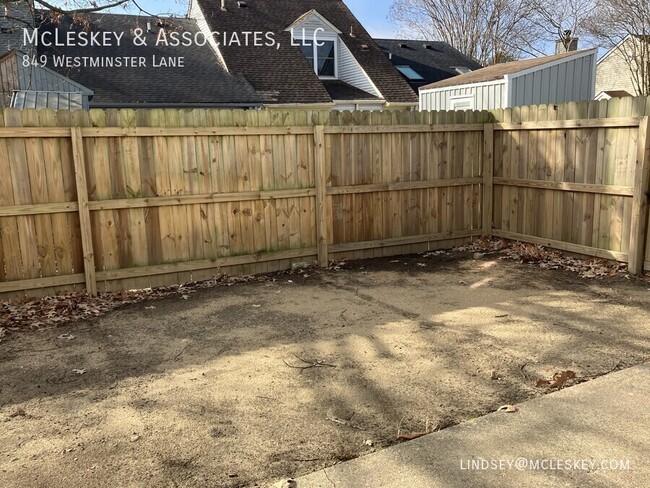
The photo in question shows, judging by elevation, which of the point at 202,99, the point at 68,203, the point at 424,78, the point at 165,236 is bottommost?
the point at 165,236

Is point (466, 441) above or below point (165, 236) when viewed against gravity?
below

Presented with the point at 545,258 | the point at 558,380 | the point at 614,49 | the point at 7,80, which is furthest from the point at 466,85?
the point at 614,49

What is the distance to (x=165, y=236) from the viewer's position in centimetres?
680

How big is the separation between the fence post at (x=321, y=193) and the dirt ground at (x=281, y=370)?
1021 millimetres

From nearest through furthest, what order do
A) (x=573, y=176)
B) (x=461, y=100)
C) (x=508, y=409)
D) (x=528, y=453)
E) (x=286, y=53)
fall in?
(x=528, y=453)
(x=508, y=409)
(x=573, y=176)
(x=461, y=100)
(x=286, y=53)

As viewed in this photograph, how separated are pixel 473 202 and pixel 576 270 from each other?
2190mm

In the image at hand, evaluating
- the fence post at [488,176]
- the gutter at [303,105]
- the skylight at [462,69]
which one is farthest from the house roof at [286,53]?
the fence post at [488,176]

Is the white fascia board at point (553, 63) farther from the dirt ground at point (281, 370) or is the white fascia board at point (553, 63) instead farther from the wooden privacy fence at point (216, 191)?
the dirt ground at point (281, 370)

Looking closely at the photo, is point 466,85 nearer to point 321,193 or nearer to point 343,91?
point 343,91

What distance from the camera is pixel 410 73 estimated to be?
23594 mm

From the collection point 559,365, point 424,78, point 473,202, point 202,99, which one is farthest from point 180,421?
point 424,78

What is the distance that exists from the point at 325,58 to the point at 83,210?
637 inches

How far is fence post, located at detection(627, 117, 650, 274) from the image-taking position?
6301mm

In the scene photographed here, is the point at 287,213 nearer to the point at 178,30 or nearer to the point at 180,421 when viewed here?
the point at 180,421
